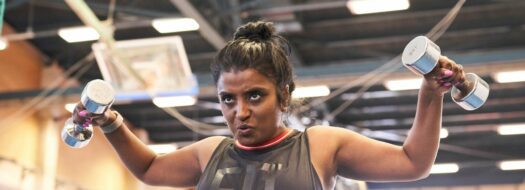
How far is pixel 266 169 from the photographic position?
177 centimetres

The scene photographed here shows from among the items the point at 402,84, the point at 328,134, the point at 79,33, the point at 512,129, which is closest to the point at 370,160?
the point at 328,134

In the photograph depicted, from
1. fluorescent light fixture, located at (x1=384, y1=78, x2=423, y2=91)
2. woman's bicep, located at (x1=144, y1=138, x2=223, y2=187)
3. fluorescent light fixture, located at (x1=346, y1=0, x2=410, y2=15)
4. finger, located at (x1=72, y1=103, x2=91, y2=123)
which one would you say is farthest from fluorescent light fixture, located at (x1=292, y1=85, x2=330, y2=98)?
finger, located at (x1=72, y1=103, x2=91, y2=123)

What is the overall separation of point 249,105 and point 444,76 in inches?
17.9

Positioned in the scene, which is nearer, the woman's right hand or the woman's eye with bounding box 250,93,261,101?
the woman's eye with bounding box 250,93,261,101

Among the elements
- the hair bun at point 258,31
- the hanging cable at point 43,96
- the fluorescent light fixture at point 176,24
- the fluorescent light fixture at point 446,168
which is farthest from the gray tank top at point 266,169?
the fluorescent light fixture at point 446,168

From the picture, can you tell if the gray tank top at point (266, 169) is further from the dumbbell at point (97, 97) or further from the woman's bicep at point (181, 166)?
the dumbbell at point (97, 97)

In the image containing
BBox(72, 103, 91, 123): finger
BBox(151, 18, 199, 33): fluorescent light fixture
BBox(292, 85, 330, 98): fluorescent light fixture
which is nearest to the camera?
BBox(72, 103, 91, 123): finger

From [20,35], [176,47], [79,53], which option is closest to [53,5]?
[20,35]

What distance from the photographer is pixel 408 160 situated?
Result: 5.63ft

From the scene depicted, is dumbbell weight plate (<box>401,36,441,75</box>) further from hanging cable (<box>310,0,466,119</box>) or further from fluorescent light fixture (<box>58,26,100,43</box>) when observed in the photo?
fluorescent light fixture (<box>58,26,100,43</box>)

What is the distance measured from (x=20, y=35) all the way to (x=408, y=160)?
8008 mm

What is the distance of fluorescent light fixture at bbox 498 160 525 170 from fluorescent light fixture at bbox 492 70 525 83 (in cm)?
423

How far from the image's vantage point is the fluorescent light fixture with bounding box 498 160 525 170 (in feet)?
40.6

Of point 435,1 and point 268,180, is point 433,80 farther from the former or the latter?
point 435,1
